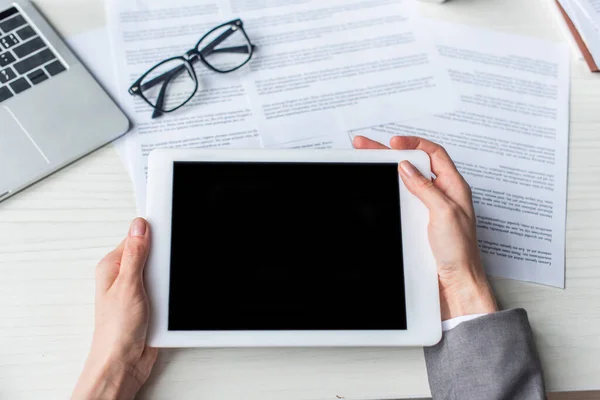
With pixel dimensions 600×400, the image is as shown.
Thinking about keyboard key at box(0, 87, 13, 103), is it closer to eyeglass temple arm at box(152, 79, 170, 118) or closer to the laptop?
the laptop

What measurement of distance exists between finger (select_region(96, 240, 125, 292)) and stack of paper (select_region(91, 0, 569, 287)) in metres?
0.07

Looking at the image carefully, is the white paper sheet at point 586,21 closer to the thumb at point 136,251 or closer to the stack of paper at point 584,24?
the stack of paper at point 584,24

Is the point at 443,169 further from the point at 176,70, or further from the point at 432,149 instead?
the point at 176,70

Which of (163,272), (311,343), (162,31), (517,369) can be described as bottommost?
(517,369)

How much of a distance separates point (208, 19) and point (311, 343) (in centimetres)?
46

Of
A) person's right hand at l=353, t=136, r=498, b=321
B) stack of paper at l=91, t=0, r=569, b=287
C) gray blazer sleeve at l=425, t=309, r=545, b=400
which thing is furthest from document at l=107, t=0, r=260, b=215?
gray blazer sleeve at l=425, t=309, r=545, b=400

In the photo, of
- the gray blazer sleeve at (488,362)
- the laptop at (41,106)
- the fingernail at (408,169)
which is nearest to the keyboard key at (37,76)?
the laptop at (41,106)

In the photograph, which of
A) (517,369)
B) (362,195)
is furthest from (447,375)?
(362,195)

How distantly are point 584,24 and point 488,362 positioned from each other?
0.51 m

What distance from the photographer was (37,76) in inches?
25.7

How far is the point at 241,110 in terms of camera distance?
0.69m

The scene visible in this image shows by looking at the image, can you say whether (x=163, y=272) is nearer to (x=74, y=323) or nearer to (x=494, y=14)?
(x=74, y=323)

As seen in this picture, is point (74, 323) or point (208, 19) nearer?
point (74, 323)

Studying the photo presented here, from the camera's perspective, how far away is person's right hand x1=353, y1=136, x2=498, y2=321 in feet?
1.92
